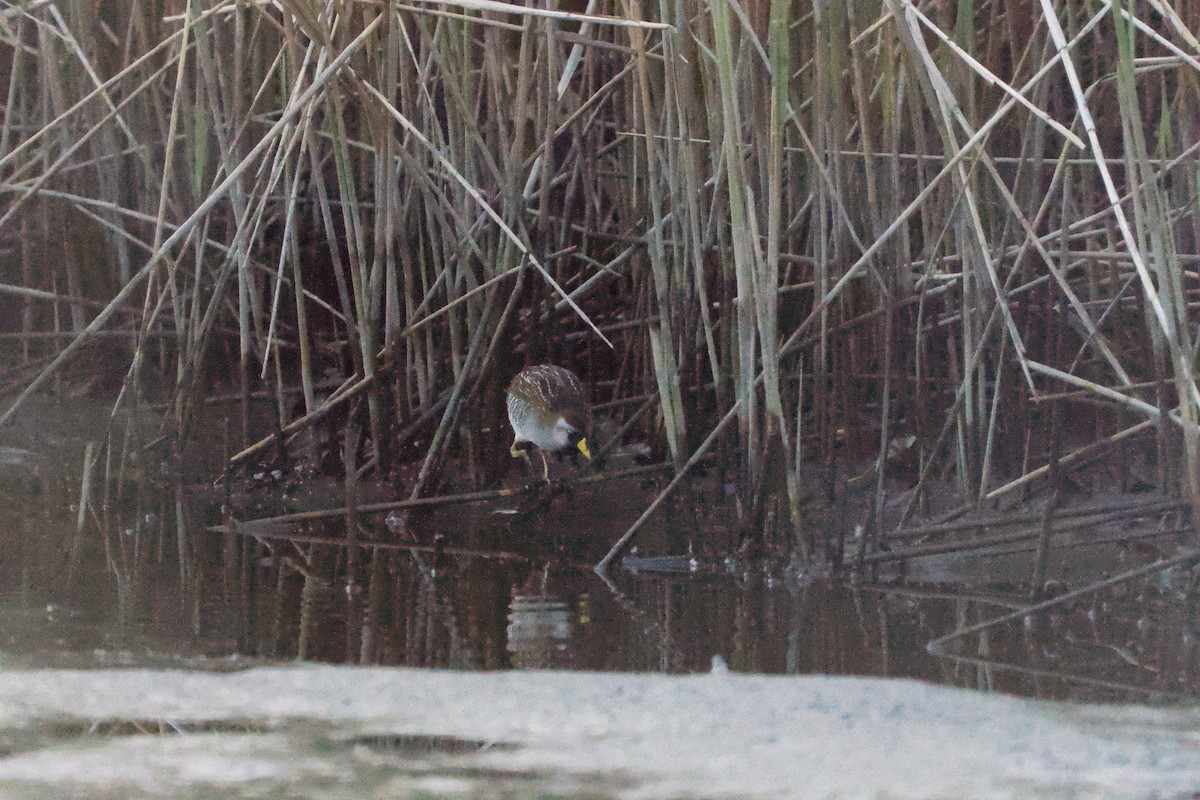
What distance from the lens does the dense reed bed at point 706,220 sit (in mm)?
3428

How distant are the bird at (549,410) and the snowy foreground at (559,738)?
6.93 feet

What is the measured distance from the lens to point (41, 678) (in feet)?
7.61

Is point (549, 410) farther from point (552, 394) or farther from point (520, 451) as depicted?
point (520, 451)

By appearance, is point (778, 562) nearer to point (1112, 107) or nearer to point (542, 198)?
point (542, 198)

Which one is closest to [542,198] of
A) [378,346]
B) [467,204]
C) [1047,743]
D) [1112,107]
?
[467,204]

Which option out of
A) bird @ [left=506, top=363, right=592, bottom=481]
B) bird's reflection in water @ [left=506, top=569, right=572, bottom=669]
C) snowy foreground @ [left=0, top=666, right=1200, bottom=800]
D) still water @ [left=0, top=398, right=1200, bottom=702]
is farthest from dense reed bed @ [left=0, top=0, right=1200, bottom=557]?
snowy foreground @ [left=0, top=666, right=1200, bottom=800]

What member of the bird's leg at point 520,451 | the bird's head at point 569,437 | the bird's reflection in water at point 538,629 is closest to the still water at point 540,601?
the bird's reflection in water at point 538,629

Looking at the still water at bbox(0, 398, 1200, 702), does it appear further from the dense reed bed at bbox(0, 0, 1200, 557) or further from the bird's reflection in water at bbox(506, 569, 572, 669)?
the dense reed bed at bbox(0, 0, 1200, 557)

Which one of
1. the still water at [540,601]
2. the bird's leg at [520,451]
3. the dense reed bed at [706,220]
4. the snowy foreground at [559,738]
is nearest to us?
the snowy foreground at [559,738]

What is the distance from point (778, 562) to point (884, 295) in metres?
0.87

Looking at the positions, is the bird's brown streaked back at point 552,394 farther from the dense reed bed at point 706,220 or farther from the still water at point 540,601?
the still water at point 540,601

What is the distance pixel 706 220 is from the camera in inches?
175

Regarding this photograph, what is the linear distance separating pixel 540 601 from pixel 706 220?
160 cm

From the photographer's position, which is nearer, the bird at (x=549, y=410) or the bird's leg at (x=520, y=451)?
the bird at (x=549, y=410)
